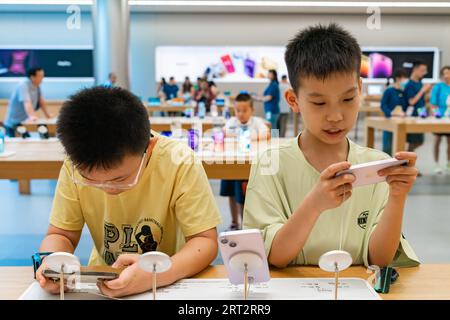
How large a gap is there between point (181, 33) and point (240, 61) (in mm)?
1127

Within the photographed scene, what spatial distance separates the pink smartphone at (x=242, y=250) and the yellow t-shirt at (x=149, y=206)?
233 mm

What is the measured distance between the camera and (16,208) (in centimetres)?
324

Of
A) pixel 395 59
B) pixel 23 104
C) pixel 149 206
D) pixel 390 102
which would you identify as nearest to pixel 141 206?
pixel 149 206

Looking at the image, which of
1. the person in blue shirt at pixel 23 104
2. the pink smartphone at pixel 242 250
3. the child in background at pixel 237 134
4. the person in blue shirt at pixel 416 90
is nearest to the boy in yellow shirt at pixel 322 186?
the pink smartphone at pixel 242 250

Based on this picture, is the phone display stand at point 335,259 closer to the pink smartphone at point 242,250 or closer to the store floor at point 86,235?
the pink smartphone at point 242,250

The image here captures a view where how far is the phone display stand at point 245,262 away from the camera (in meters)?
0.61

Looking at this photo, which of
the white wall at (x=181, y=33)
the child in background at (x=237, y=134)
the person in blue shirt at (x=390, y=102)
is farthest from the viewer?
the white wall at (x=181, y=33)

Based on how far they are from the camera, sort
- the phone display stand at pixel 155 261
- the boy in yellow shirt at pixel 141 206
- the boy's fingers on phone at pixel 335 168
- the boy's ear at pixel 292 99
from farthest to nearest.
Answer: the boy's ear at pixel 292 99 → the boy in yellow shirt at pixel 141 206 → the boy's fingers on phone at pixel 335 168 → the phone display stand at pixel 155 261

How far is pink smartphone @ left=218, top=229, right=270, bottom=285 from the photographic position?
57cm

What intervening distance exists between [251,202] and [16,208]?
9.09 ft

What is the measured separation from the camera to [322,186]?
686mm
